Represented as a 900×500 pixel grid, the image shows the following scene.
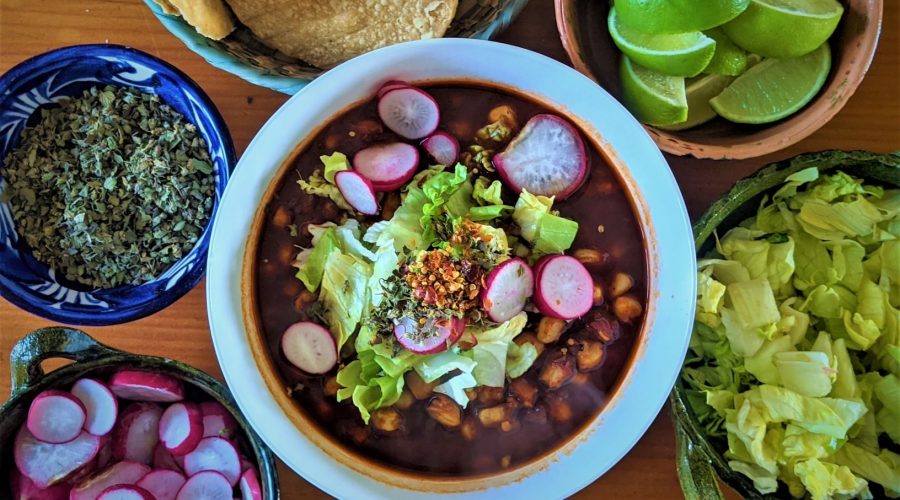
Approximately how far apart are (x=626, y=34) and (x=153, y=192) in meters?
0.95

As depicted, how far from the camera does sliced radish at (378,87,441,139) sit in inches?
53.9

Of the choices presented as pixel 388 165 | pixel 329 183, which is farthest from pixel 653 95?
pixel 329 183

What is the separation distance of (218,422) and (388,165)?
603mm

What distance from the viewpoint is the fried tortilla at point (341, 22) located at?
1.40m

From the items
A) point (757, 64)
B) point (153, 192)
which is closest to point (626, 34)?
point (757, 64)

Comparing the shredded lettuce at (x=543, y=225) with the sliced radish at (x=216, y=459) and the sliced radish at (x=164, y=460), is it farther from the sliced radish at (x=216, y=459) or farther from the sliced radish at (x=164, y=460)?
the sliced radish at (x=164, y=460)

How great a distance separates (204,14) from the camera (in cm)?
130

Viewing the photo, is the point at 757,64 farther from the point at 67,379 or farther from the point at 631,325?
the point at 67,379

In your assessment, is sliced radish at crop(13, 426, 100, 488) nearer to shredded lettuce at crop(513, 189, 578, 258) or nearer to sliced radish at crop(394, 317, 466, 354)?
sliced radish at crop(394, 317, 466, 354)

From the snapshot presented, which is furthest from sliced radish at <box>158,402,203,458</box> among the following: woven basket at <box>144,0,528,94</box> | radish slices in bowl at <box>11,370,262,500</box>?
woven basket at <box>144,0,528,94</box>

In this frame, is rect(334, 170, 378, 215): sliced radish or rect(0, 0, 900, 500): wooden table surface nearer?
rect(334, 170, 378, 215): sliced radish

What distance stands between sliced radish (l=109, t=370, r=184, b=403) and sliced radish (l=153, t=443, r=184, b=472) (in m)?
0.11

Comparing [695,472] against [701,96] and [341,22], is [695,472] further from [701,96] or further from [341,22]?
[341,22]

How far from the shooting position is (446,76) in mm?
1409
